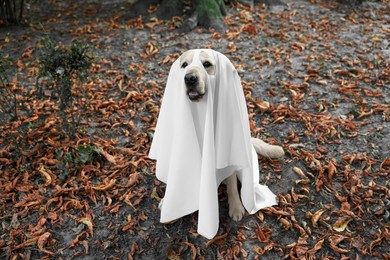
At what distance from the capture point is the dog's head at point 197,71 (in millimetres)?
2695

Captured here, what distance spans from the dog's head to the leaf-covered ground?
1479 mm

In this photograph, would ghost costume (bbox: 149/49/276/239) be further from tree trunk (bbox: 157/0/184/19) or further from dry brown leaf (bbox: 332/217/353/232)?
tree trunk (bbox: 157/0/184/19)

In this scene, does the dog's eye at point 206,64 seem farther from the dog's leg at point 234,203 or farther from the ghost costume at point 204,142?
the dog's leg at point 234,203

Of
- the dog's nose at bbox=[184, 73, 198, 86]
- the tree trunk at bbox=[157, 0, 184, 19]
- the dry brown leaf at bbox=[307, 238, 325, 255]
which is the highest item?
the dog's nose at bbox=[184, 73, 198, 86]

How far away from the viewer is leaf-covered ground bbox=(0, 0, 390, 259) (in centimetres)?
332

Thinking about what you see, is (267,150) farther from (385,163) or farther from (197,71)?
(197,71)

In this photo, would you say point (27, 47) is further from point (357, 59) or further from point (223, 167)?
point (357, 59)

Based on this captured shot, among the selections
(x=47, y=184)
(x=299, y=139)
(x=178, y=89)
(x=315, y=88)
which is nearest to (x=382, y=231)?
(x=299, y=139)

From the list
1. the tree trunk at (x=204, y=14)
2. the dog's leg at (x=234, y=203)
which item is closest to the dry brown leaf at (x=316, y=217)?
the dog's leg at (x=234, y=203)

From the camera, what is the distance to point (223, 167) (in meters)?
3.07

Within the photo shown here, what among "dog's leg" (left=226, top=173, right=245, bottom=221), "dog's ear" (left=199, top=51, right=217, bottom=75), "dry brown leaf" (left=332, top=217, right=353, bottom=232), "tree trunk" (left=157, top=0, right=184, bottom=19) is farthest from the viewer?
"tree trunk" (left=157, top=0, right=184, bottom=19)

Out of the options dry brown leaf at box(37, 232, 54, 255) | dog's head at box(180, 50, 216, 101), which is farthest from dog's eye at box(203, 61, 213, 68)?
dry brown leaf at box(37, 232, 54, 255)

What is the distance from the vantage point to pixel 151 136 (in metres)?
4.71

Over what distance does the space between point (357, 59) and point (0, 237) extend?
6.41 meters
